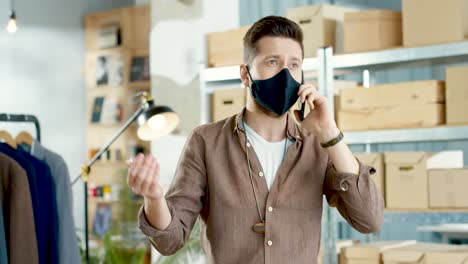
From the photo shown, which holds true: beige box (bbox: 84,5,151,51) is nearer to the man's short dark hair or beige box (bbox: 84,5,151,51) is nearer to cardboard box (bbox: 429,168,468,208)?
cardboard box (bbox: 429,168,468,208)

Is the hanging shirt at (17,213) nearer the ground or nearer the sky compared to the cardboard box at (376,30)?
nearer the ground

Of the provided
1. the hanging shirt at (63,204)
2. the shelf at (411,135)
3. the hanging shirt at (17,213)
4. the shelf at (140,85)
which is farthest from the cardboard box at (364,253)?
the shelf at (140,85)

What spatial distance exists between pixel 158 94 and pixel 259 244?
3.48 m

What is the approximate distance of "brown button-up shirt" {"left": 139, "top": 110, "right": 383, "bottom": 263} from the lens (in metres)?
1.72

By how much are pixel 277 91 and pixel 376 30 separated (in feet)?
6.96

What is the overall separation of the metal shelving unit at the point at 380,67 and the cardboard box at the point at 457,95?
5 cm

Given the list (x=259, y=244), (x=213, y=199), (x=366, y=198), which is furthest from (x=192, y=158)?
(x=366, y=198)

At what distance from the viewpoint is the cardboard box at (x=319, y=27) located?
3.97 m

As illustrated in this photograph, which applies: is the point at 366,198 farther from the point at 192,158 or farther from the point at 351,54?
the point at 351,54

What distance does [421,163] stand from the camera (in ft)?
11.9

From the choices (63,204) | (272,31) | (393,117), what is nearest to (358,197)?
(272,31)

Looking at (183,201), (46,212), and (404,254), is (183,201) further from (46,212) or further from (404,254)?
(404,254)

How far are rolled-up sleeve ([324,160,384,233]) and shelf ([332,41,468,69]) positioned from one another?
187cm

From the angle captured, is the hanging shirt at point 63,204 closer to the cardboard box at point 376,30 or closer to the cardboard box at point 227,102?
the cardboard box at point 227,102
